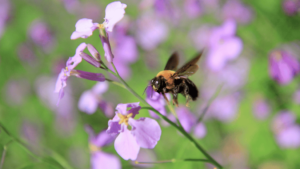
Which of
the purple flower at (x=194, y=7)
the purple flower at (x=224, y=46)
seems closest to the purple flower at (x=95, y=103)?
the purple flower at (x=224, y=46)

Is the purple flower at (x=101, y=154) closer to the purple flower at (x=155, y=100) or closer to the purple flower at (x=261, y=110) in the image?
the purple flower at (x=155, y=100)

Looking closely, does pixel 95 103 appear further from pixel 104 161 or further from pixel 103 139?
pixel 104 161

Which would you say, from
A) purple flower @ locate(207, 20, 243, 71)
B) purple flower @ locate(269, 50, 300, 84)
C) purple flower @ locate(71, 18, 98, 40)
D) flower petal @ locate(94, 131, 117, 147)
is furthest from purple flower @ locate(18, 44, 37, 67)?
purple flower @ locate(269, 50, 300, 84)

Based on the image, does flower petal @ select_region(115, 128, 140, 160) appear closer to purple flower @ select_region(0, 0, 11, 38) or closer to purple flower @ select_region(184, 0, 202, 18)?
purple flower @ select_region(184, 0, 202, 18)

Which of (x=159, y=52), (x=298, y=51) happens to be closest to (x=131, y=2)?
(x=159, y=52)

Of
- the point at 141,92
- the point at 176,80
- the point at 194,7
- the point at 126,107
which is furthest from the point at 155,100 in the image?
the point at 194,7
